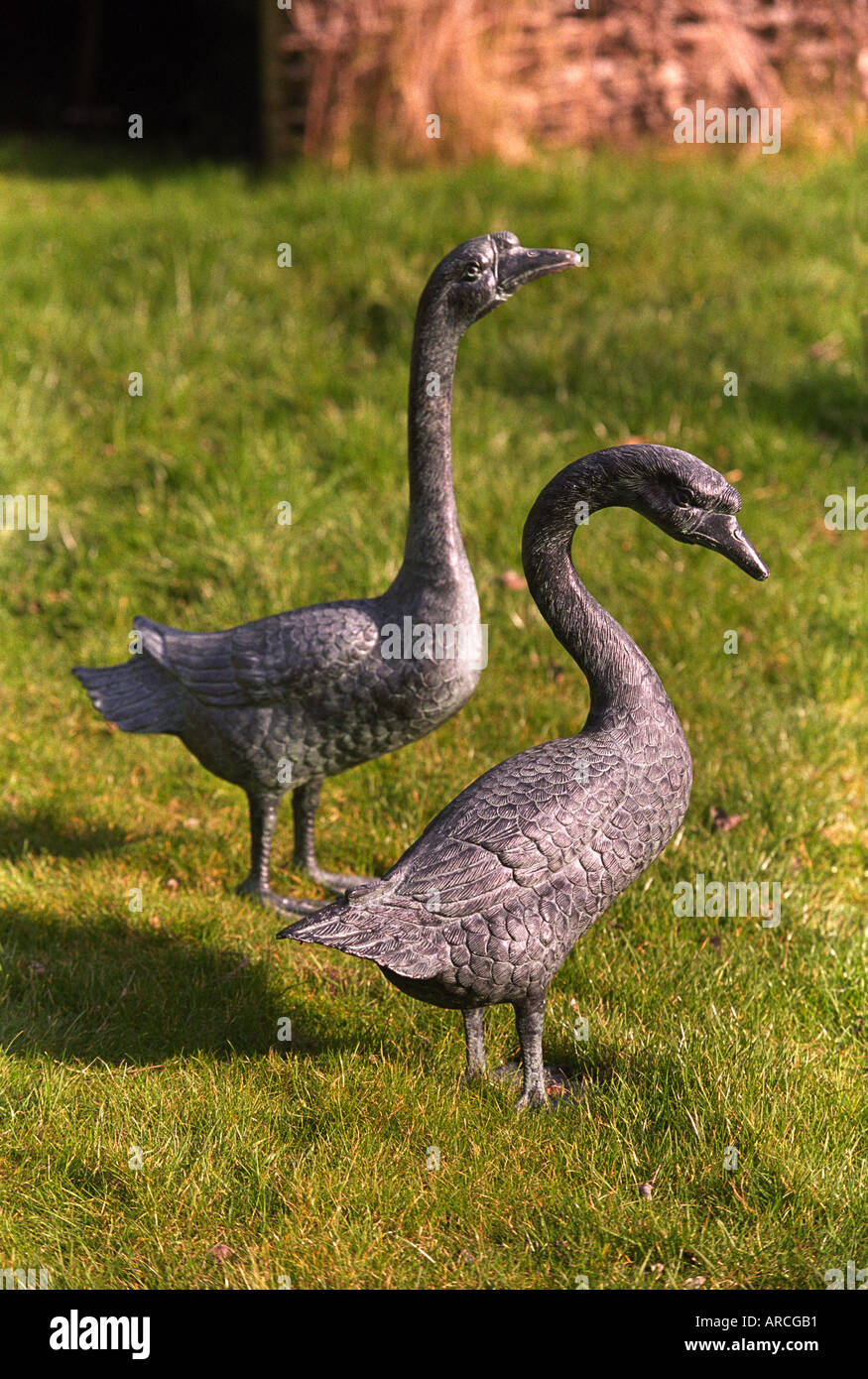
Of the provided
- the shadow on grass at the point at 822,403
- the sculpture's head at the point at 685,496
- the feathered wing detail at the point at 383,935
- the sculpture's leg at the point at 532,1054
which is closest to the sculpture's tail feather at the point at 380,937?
the feathered wing detail at the point at 383,935

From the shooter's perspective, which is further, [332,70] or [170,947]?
[332,70]

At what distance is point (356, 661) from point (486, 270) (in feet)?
4.19

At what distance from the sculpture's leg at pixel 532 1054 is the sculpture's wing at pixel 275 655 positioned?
1.30 m

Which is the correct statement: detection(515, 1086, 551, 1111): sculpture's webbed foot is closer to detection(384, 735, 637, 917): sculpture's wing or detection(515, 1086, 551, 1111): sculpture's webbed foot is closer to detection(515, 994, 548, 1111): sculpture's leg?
detection(515, 994, 548, 1111): sculpture's leg

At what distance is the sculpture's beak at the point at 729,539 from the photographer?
3.45 metres

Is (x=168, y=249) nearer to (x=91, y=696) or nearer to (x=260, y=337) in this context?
(x=260, y=337)

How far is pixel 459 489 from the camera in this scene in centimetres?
702

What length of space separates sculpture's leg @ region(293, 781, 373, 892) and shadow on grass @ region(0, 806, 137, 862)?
69cm

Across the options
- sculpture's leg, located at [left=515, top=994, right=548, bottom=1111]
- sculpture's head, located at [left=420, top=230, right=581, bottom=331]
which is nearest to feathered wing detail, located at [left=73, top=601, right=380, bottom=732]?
sculpture's head, located at [left=420, top=230, right=581, bottom=331]

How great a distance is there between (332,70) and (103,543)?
5.67 m

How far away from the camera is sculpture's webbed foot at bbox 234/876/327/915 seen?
467 cm

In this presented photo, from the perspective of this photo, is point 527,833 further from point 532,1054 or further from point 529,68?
point 529,68

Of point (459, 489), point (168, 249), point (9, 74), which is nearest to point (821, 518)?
point (459, 489)

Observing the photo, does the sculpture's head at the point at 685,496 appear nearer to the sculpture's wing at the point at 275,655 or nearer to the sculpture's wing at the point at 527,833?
the sculpture's wing at the point at 527,833
